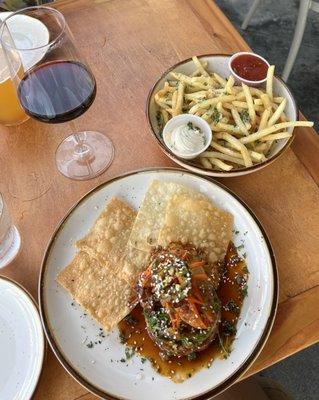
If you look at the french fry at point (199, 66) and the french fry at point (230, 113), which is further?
the french fry at point (199, 66)

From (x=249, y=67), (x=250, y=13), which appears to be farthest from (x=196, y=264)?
(x=250, y=13)

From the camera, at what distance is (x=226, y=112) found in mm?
1619

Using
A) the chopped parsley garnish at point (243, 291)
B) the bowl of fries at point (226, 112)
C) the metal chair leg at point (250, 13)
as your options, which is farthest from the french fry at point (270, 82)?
the metal chair leg at point (250, 13)

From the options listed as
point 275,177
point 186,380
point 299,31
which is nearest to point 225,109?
point 275,177

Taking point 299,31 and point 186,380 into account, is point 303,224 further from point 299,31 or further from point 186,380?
point 299,31

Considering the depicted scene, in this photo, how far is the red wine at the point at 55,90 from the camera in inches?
53.7

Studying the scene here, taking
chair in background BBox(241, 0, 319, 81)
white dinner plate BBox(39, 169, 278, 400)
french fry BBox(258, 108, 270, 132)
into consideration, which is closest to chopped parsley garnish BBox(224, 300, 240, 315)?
white dinner plate BBox(39, 169, 278, 400)

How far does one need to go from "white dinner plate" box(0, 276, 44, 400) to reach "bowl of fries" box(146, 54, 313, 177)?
66 centimetres

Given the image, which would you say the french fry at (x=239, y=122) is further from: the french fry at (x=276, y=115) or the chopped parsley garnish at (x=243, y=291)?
the chopped parsley garnish at (x=243, y=291)

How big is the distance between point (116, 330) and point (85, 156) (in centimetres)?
66

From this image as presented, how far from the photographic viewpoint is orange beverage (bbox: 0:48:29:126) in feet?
5.15

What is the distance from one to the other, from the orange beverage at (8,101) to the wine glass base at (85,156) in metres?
0.20

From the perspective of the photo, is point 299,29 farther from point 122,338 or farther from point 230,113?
point 122,338

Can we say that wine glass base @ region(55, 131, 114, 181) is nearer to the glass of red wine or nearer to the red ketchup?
the glass of red wine
